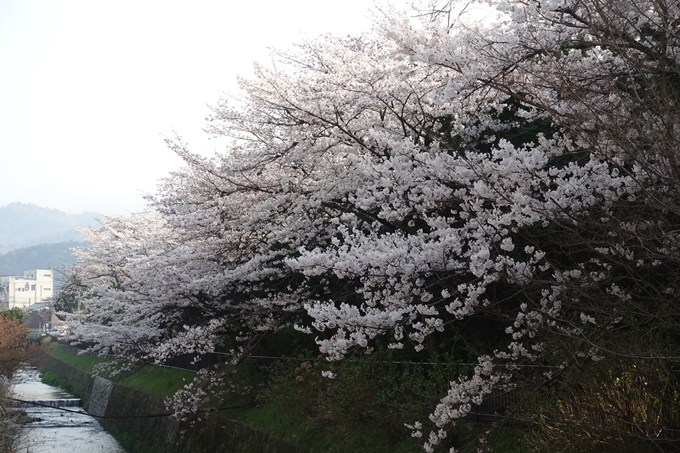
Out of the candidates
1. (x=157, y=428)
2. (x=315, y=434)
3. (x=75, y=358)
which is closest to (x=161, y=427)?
(x=157, y=428)

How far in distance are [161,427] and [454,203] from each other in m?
14.6

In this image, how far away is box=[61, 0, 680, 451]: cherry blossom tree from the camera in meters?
7.27

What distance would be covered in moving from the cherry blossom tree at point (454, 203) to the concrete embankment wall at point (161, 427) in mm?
2200

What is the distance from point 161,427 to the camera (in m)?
21.7

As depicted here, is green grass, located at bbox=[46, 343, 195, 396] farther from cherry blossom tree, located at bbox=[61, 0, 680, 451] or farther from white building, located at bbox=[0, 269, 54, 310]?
white building, located at bbox=[0, 269, 54, 310]

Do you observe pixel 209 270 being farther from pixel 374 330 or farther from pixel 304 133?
pixel 374 330

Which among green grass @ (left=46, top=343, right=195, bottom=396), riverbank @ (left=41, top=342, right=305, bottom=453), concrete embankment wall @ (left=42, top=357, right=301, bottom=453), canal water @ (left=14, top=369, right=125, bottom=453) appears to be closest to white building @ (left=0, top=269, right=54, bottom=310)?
canal water @ (left=14, top=369, right=125, bottom=453)

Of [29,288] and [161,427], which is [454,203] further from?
[29,288]

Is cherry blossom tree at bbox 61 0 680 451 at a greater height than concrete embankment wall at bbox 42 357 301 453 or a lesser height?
greater

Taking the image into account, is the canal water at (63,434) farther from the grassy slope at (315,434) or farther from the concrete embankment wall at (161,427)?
the grassy slope at (315,434)

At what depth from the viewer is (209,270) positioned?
17.0 m

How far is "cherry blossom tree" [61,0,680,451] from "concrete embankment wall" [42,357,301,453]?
220 cm

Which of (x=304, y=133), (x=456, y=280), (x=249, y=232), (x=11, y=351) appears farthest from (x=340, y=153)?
(x=11, y=351)

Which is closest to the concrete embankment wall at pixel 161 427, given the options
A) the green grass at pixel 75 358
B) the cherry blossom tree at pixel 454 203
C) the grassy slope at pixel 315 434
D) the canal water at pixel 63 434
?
the grassy slope at pixel 315 434
